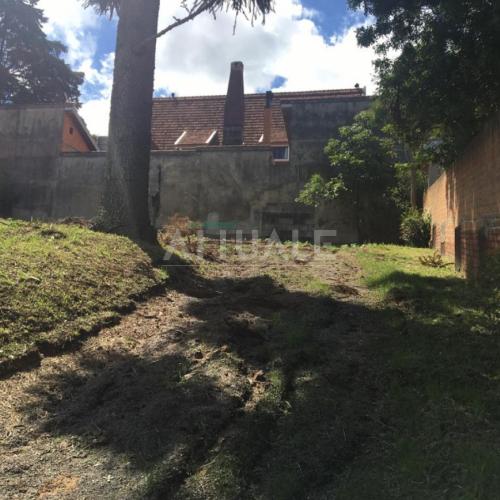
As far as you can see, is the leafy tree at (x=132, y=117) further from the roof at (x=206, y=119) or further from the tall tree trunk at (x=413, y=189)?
the roof at (x=206, y=119)

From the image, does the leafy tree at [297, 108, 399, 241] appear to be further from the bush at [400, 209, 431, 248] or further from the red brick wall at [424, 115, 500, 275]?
the red brick wall at [424, 115, 500, 275]

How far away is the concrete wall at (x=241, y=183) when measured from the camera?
554 inches

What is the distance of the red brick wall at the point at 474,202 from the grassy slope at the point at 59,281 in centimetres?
398

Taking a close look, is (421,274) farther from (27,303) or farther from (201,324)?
(27,303)

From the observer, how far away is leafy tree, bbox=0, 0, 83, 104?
2536cm

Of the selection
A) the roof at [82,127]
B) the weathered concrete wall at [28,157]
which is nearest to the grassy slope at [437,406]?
the weathered concrete wall at [28,157]

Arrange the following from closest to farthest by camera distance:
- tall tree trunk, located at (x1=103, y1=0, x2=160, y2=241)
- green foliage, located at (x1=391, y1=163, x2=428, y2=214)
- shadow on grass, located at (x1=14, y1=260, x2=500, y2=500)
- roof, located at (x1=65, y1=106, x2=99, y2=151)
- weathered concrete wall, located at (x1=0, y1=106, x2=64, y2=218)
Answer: shadow on grass, located at (x1=14, y1=260, x2=500, y2=500) → tall tree trunk, located at (x1=103, y1=0, x2=160, y2=241) → green foliage, located at (x1=391, y1=163, x2=428, y2=214) → weathered concrete wall, located at (x1=0, y1=106, x2=64, y2=218) → roof, located at (x1=65, y1=106, x2=99, y2=151)

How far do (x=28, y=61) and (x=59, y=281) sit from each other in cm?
2578

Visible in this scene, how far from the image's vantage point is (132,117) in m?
7.56

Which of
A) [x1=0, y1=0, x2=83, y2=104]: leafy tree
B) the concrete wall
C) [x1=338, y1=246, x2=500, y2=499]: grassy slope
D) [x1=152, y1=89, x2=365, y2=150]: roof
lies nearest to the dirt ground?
[x1=338, y1=246, x2=500, y2=499]: grassy slope

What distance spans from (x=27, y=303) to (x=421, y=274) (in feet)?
16.7

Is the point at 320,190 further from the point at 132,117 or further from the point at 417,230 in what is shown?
the point at 132,117

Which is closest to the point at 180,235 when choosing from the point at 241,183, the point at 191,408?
the point at 241,183

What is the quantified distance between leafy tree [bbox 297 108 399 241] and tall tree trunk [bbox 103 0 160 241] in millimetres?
6318
